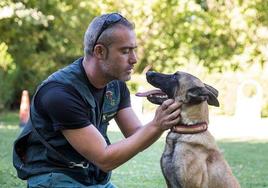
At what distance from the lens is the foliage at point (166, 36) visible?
21.2 m

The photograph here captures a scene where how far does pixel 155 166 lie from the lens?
860cm

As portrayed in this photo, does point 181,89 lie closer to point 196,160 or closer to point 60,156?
point 196,160

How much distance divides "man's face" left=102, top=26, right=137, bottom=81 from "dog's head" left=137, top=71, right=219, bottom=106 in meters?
0.40

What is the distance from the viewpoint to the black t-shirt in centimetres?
355

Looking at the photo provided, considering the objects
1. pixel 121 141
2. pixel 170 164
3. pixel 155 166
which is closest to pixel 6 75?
pixel 155 166

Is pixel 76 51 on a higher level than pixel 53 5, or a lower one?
lower

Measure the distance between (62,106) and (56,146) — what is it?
0.34 meters

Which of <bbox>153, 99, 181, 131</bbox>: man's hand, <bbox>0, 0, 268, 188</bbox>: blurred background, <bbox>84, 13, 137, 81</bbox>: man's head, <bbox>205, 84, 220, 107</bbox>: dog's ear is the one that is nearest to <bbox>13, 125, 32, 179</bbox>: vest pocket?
<bbox>84, 13, 137, 81</bbox>: man's head

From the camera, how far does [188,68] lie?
20.8 m

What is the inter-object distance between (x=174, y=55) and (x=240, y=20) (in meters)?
2.89

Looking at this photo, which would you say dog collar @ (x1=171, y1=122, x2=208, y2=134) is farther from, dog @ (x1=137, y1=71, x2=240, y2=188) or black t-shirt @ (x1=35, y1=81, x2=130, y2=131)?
black t-shirt @ (x1=35, y1=81, x2=130, y2=131)

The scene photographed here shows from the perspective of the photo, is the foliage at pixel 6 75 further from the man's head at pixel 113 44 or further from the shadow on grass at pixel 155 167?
the man's head at pixel 113 44

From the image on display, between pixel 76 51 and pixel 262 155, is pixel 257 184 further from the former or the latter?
pixel 76 51

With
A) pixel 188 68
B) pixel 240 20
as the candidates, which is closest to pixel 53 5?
pixel 188 68
